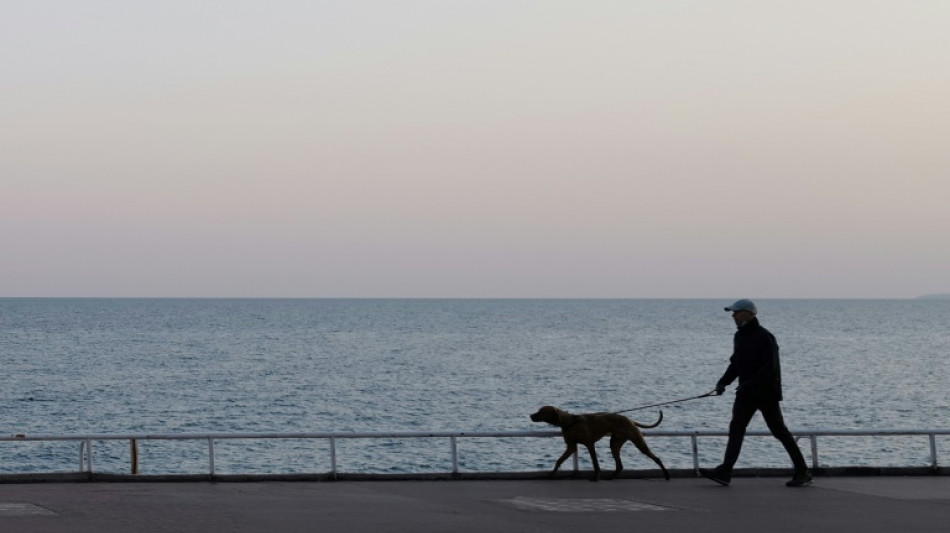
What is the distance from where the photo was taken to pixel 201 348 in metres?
119

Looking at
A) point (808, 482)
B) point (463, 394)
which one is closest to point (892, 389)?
point (463, 394)

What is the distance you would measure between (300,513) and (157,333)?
14446 cm

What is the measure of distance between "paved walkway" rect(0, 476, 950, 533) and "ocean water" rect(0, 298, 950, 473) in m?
18.7

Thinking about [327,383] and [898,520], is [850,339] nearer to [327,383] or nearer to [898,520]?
[327,383]

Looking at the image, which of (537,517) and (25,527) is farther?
(537,517)

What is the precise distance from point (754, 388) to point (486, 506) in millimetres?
3518

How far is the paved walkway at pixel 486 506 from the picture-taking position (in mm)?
11172

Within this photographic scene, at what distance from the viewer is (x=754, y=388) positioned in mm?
14516

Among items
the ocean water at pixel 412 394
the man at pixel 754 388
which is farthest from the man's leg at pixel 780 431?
the ocean water at pixel 412 394

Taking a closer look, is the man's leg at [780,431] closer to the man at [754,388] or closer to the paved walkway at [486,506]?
the man at [754,388]

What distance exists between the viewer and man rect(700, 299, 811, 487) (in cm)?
1446

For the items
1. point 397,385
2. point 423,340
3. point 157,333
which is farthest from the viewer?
point 157,333

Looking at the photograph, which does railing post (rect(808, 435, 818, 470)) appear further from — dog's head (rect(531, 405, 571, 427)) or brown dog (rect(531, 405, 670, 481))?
dog's head (rect(531, 405, 571, 427))

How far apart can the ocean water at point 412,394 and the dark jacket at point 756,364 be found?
18500 millimetres
